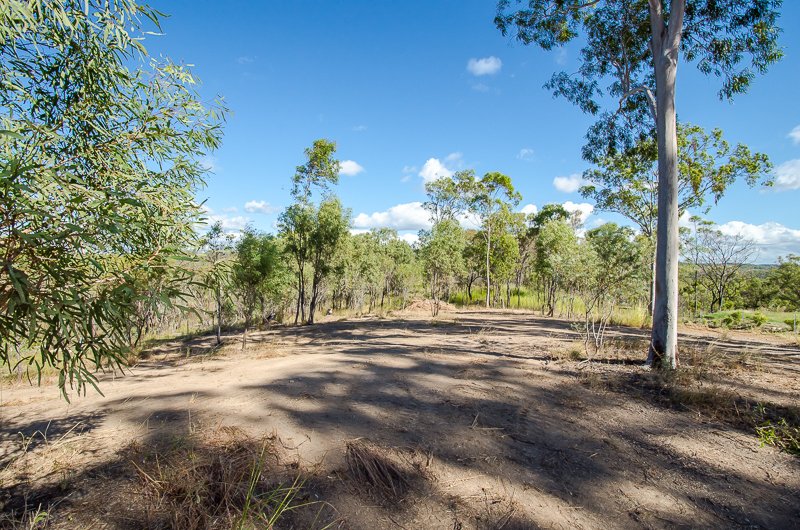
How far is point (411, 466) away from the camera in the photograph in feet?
10.5

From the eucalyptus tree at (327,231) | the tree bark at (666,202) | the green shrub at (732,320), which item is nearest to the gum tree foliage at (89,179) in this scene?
the tree bark at (666,202)

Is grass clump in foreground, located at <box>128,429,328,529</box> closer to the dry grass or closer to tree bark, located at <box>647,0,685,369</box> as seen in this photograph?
the dry grass

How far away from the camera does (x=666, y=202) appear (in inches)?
238

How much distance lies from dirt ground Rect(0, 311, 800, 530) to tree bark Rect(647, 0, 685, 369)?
1.73 ft

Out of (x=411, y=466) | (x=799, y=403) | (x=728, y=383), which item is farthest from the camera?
(x=728, y=383)

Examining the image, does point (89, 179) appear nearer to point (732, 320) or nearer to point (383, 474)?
point (383, 474)

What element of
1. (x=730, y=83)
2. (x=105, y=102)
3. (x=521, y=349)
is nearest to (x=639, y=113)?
(x=730, y=83)

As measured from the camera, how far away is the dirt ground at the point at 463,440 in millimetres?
2781

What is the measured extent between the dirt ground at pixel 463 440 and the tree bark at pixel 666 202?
527mm

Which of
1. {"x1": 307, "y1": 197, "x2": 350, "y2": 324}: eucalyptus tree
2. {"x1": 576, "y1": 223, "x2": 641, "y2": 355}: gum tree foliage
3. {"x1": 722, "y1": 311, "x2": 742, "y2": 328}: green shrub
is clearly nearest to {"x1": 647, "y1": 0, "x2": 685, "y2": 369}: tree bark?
{"x1": 576, "y1": 223, "x2": 641, "y2": 355}: gum tree foliage

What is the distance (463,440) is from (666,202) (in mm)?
5190

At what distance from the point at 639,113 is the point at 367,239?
24.7 meters

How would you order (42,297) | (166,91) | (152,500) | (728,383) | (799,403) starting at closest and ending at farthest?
(42,297) < (152,500) < (166,91) < (799,403) < (728,383)

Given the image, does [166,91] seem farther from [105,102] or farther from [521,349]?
[521,349]
